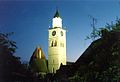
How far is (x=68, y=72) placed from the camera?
9.61 meters

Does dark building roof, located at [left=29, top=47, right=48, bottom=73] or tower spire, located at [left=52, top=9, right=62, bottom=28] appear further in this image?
dark building roof, located at [left=29, top=47, right=48, bottom=73]

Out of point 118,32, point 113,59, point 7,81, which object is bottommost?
point 7,81

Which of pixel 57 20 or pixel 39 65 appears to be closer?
pixel 57 20

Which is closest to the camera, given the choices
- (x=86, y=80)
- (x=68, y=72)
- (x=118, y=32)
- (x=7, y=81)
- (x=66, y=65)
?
(x=7, y=81)

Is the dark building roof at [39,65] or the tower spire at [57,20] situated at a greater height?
the tower spire at [57,20]

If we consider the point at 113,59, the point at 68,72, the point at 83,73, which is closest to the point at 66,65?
the point at 68,72

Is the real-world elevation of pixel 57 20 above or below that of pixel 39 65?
above

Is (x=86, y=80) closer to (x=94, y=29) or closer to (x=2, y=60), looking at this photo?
(x=94, y=29)

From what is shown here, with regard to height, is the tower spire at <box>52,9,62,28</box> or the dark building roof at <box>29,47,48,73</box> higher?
the tower spire at <box>52,9,62,28</box>

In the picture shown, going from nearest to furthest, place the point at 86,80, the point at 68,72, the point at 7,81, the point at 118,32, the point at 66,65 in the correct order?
the point at 7,81 < the point at 118,32 < the point at 86,80 < the point at 68,72 < the point at 66,65

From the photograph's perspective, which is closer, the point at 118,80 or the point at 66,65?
the point at 118,80

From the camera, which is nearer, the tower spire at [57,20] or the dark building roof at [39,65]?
the tower spire at [57,20]

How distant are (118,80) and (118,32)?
2.73 ft

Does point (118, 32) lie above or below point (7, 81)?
above
